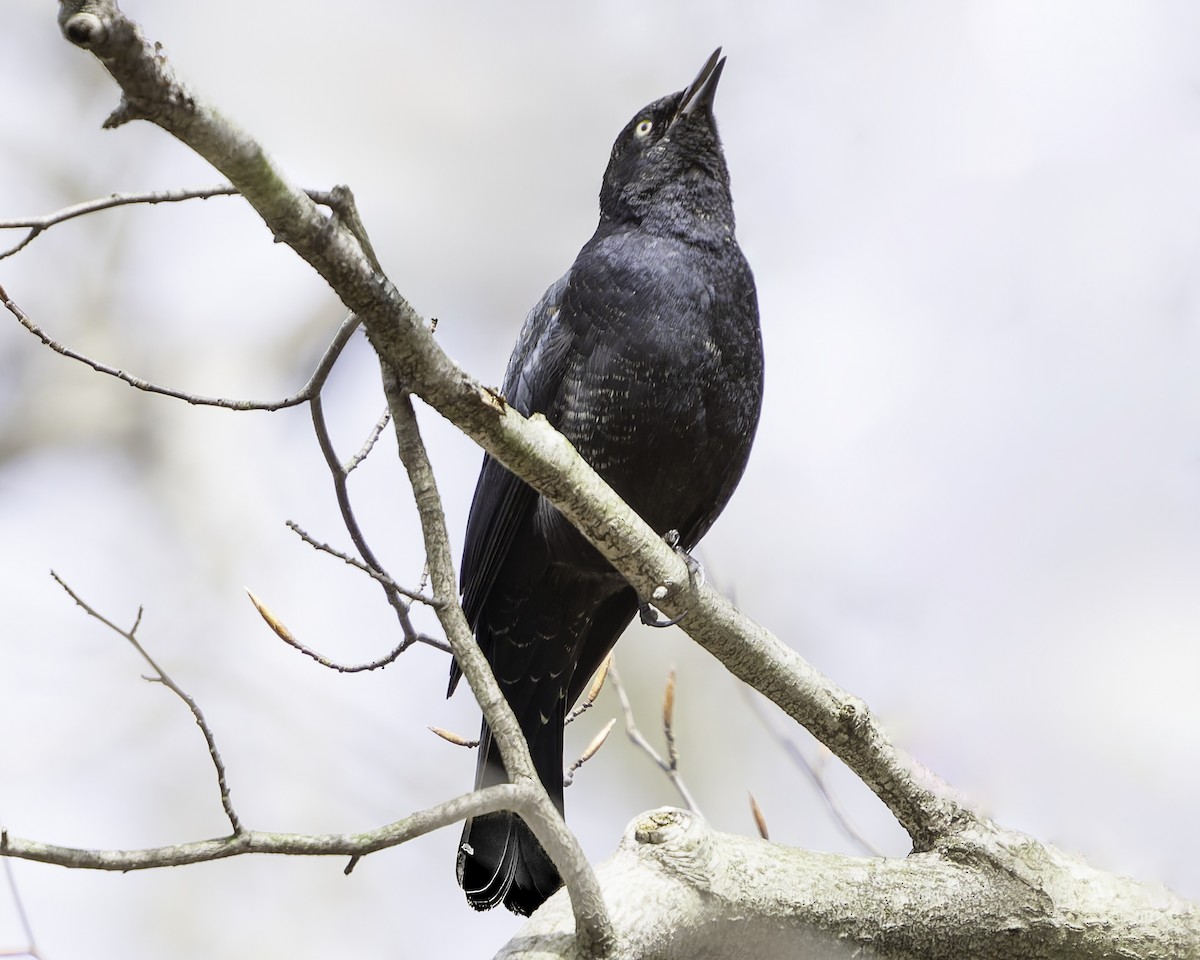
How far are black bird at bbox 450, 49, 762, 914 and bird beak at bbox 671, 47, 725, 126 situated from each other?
0.53ft

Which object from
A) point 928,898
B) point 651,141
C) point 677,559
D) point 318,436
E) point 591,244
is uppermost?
point 651,141

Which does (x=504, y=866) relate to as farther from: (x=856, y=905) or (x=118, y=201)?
(x=118, y=201)

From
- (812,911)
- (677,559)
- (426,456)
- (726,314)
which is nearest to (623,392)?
(726,314)

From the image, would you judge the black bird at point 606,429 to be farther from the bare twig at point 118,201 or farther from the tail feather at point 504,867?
the bare twig at point 118,201

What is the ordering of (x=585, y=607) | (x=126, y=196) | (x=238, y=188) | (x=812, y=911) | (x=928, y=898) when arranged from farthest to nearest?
(x=585, y=607), (x=928, y=898), (x=812, y=911), (x=126, y=196), (x=238, y=188)

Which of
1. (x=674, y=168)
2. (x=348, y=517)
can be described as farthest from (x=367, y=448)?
(x=674, y=168)

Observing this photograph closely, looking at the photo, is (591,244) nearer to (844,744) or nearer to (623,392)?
(623,392)

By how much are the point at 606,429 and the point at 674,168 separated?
98 centimetres

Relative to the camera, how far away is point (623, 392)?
2873 mm

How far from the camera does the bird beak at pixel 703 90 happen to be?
3.54 metres

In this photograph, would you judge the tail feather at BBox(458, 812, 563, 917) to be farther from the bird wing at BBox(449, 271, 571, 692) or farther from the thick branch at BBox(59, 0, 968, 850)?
the thick branch at BBox(59, 0, 968, 850)

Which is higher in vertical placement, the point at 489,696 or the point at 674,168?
the point at 674,168

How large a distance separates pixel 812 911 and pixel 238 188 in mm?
1632

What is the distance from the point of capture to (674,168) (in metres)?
3.41
